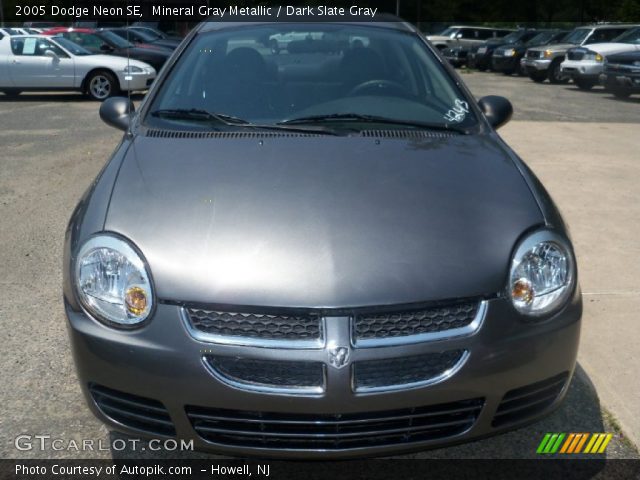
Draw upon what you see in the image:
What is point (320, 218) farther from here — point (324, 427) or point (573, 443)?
point (573, 443)

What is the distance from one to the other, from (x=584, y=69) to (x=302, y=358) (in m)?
17.8

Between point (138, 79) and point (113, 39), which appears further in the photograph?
point (113, 39)

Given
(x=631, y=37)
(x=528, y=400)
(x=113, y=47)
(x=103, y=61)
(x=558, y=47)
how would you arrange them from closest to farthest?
(x=528, y=400) → (x=103, y=61) → (x=113, y=47) → (x=631, y=37) → (x=558, y=47)

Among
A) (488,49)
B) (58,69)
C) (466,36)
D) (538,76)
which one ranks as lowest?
(466,36)

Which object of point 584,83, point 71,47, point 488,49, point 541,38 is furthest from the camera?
point 488,49

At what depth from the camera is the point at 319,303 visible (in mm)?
2213

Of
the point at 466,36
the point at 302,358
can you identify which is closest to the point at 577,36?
the point at 466,36

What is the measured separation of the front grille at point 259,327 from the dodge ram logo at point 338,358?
61 millimetres

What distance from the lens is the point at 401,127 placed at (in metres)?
3.34

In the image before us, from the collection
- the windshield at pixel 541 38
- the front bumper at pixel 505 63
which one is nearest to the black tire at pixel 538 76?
the windshield at pixel 541 38

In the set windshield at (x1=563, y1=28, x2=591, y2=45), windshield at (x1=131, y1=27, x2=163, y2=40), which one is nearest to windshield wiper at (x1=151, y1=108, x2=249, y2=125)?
windshield at (x1=131, y1=27, x2=163, y2=40)

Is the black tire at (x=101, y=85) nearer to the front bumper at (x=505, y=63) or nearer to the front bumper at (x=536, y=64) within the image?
the front bumper at (x=536, y=64)

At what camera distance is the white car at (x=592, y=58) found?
703 inches

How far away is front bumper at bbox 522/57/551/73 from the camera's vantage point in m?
20.8
